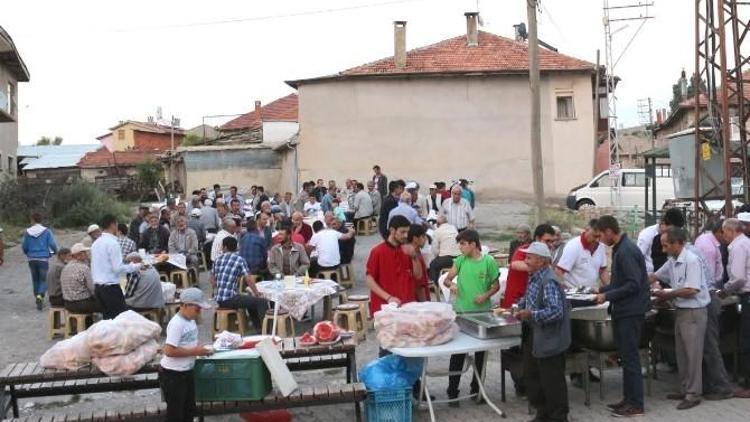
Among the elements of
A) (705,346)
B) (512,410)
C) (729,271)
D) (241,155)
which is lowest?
(512,410)

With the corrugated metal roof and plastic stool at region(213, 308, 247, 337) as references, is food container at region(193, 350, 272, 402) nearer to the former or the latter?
plastic stool at region(213, 308, 247, 337)

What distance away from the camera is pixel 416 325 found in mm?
6828

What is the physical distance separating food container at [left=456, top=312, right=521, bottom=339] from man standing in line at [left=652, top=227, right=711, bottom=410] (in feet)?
4.71

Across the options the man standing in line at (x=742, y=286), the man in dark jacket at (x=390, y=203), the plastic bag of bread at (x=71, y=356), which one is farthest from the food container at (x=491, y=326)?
the man in dark jacket at (x=390, y=203)

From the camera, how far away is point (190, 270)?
14.5m

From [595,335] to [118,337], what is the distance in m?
4.12

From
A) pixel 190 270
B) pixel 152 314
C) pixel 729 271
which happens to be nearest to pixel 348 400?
pixel 729 271

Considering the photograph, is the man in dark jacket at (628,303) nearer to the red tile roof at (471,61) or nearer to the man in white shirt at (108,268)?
the man in white shirt at (108,268)

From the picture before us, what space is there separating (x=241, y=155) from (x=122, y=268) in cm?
2609

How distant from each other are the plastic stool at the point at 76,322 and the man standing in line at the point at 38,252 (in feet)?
9.79

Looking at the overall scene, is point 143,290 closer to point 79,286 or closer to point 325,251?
point 79,286

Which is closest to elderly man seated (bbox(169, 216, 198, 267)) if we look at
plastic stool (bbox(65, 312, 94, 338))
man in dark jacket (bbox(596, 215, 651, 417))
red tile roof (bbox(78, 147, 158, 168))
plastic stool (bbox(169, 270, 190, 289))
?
plastic stool (bbox(169, 270, 190, 289))

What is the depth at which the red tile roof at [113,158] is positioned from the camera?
179ft

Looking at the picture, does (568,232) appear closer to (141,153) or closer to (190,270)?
(190,270)
